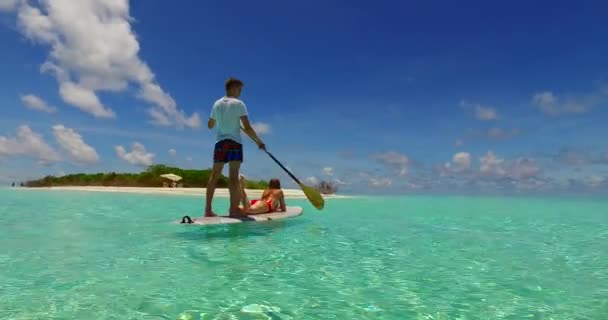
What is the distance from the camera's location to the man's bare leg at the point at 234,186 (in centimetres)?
866

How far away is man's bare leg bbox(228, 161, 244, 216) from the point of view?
866cm

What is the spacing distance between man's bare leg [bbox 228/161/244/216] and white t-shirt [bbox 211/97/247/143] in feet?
1.89

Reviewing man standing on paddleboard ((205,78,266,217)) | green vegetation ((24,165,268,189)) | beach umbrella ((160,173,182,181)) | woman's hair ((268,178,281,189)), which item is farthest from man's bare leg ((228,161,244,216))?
beach umbrella ((160,173,182,181))

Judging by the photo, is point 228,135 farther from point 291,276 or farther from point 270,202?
point 291,276

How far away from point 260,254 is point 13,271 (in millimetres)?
2930

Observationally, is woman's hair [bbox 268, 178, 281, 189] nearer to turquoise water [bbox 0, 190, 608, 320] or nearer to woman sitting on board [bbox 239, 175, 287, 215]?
woman sitting on board [bbox 239, 175, 287, 215]

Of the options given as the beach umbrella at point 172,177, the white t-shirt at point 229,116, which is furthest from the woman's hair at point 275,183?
the beach umbrella at point 172,177

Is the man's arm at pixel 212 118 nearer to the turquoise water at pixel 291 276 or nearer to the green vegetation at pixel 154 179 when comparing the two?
the turquoise water at pixel 291 276

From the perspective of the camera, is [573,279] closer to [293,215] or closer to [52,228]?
[293,215]

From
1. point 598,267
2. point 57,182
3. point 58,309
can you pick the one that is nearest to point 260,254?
point 58,309

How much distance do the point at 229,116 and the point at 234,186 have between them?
1.61m

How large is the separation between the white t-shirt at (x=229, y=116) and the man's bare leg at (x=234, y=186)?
577 mm

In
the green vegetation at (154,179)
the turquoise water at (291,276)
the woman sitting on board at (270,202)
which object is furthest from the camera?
the green vegetation at (154,179)

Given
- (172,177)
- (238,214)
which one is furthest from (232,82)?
(172,177)
